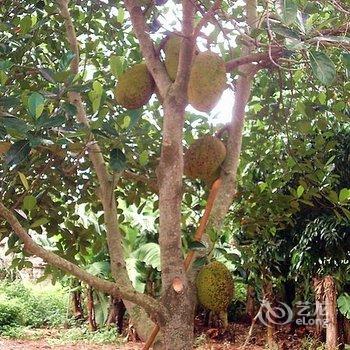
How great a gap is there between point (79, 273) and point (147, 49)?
51 cm

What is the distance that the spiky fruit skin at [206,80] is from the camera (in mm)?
1238

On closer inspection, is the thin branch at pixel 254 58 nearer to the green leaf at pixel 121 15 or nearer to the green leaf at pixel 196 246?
the green leaf at pixel 196 246

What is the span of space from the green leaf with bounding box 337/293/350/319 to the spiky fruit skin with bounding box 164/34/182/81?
316 cm

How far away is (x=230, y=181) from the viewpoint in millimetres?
1260

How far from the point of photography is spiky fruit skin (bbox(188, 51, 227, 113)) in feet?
4.06

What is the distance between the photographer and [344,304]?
158 inches

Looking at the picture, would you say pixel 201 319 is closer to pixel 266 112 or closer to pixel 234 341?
pixel 234 341

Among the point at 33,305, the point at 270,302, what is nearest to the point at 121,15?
the point at 270,302

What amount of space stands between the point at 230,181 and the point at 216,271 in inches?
8.0

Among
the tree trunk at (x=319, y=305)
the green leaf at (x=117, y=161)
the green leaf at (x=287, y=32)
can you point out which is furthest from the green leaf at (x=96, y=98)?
the tree trunk at (x=319, y=305)

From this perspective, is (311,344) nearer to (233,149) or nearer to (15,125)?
(233,149)

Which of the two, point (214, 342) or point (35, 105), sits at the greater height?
point (35, 105)

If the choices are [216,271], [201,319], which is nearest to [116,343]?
[201,319]

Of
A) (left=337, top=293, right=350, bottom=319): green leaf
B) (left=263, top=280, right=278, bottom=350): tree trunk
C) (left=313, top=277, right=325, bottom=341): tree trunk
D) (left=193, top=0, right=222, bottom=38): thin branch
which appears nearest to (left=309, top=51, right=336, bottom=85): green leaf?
(left=193, top=0, right=222, bottom=38): thin branch
